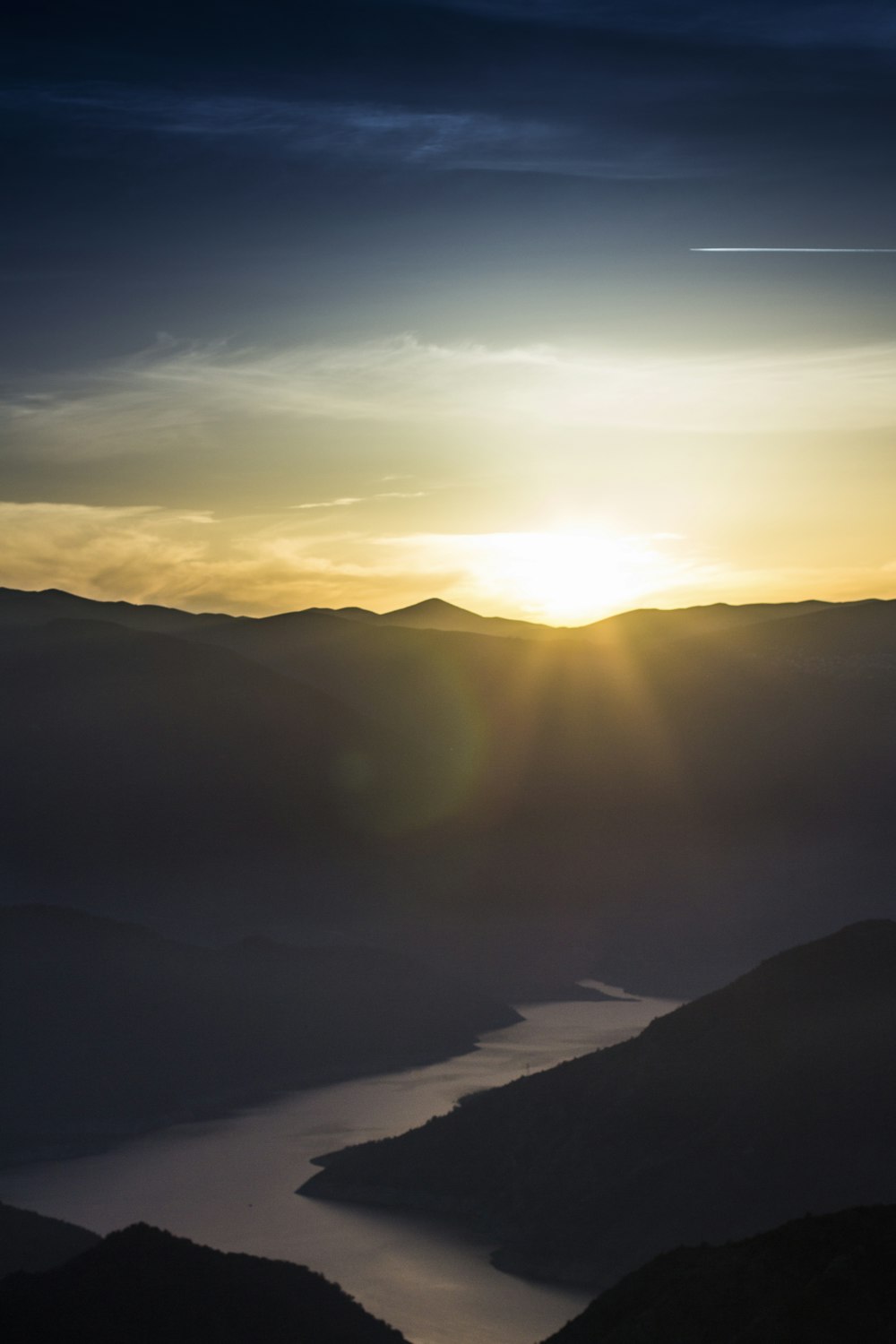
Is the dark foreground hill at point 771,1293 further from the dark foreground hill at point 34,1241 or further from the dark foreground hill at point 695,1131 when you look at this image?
the dark foreground hill at point 34,1241

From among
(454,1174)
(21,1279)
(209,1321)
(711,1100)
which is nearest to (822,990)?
(711,1100)

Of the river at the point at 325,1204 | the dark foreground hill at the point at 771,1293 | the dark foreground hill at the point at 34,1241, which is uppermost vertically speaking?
the dark foreground hill at the point at 771,1293

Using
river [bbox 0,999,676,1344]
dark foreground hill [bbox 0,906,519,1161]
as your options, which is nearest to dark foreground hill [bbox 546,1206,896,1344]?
river [bbox 0,999,676,1344]

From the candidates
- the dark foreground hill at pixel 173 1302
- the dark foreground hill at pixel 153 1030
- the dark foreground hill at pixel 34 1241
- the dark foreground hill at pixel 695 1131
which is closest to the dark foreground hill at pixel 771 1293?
the dark foreground hill at pixel 173 1302

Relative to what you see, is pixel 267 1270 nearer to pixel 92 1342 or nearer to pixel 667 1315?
pixel 92 1342

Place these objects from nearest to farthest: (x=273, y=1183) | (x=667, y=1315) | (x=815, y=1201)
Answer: (x=667, y=1315) < (x=815, y=1201) < (x=273, y=1183)

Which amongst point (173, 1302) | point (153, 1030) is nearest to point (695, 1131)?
point (173, 1302)
